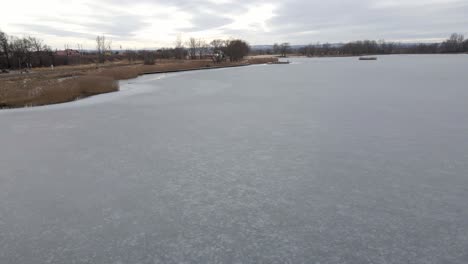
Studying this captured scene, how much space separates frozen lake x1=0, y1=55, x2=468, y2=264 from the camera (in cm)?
280

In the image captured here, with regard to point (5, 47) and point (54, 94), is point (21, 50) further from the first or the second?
point (54, 94)

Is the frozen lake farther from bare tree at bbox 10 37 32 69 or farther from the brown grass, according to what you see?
bare tree at bbox 10 37 32 69

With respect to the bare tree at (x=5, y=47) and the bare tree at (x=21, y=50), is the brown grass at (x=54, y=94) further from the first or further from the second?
the bare tree at (x=5, y=47)

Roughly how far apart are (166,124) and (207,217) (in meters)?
5.10

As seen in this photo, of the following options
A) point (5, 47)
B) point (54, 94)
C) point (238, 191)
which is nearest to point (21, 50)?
point (5, 47)

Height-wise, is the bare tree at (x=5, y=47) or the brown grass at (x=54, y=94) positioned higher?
the bare tree at (x=5, y=47)

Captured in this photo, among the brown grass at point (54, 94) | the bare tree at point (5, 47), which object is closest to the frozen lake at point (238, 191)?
the brown grass at point (54, 94)

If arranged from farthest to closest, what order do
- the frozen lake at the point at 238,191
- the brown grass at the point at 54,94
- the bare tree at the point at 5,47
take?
1. the bare tree at the point at 5,47
2. the brown grass at the point at 54,94
3. the frozen lake at the point at 238,191

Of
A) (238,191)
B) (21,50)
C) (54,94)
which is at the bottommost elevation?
(238,191)

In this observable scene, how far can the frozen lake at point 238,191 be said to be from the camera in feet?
9.20

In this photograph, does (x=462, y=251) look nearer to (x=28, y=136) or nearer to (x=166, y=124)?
(x=166, y=124)

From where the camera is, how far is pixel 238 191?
399cm

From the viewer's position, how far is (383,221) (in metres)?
3.22

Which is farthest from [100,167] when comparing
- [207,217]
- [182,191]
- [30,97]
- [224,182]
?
[30,97]
